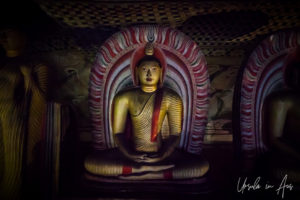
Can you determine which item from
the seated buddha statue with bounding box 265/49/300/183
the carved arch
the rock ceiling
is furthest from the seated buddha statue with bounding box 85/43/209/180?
the seated buddha statue with bounding box 265/49/300/183

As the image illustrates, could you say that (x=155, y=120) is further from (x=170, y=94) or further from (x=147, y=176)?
(x=147, y=176)

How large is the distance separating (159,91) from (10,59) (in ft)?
5.62

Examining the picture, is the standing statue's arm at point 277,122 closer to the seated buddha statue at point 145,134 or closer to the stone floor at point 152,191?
the stone floor at point 152,191

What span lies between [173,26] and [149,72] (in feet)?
1.92

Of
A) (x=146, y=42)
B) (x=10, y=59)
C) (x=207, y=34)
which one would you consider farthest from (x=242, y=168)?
(x=10, y=59)

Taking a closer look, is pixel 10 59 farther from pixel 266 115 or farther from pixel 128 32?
pixel 266 115

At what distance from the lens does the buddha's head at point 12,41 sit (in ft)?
10.0

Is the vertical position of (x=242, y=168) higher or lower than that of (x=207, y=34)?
lower

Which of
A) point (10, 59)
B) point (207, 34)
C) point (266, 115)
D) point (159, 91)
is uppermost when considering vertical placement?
point (207, 34)

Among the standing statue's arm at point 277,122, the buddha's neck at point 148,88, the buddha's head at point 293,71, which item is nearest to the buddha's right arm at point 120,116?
the buddha's neck at point 148,88

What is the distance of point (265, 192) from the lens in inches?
113

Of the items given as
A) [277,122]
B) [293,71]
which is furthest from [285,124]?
[293,71]

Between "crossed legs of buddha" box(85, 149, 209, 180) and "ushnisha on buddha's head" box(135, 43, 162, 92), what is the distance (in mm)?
878

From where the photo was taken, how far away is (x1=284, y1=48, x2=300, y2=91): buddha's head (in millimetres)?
3057
